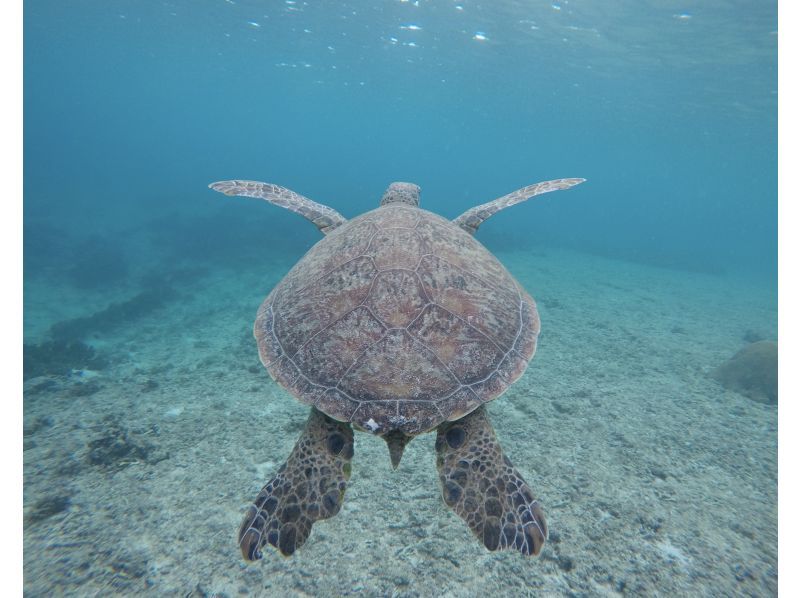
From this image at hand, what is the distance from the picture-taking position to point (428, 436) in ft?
15.1

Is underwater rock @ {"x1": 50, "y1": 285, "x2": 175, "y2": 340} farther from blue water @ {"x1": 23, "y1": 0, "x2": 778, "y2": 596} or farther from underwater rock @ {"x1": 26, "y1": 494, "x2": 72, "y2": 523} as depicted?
underwater rock @ {"x1": 26, "y1": 494, "x2": 72, "y2": 523}

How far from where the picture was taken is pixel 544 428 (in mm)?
4773

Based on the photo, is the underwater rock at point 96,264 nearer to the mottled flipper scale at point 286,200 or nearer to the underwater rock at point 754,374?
the mottled flipper scale at point 286,200

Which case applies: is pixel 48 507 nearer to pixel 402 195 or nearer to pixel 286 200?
pixel 286 200

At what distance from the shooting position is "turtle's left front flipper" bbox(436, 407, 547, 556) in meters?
2.36

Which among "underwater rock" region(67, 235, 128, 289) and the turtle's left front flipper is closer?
the turtle's left front flipper

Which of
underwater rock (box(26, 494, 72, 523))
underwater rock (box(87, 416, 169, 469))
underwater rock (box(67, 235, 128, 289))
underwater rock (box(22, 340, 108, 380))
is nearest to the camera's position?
underwater rock (box(26, 494, 72, 523))

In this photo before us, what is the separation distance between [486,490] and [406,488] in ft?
4.88

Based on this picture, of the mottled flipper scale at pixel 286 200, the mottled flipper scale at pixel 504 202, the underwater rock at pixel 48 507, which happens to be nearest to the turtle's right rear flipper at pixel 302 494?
the underwater rock at pixel 48 507

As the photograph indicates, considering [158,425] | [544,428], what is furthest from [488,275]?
[158,425]

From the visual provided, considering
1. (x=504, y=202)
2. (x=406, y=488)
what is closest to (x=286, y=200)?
(x=504, y=202)

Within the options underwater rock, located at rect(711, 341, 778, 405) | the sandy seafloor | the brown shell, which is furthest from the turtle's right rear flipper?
underwater rock, located at rect(711, 341, 778, 405)

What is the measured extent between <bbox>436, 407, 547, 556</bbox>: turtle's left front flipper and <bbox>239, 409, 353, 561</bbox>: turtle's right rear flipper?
2.49 ft

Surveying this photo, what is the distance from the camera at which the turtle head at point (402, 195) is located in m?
5.29
